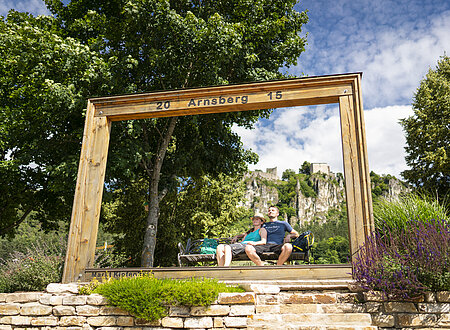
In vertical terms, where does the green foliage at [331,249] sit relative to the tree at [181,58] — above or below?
below

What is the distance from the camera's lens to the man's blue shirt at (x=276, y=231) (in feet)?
18.5

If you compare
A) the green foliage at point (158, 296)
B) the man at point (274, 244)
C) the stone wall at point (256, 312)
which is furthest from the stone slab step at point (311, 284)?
the man at point (274, 244)

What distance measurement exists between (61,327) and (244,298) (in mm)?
2257

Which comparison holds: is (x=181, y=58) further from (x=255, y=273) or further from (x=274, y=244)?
(x=255, y=273)

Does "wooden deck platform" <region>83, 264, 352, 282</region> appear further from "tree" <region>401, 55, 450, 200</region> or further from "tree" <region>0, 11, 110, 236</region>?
"tree" <region>401, 55, 450, 200</region>

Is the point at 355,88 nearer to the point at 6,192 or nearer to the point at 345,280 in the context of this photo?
the point at 345,280

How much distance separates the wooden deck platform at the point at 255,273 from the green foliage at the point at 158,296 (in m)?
0.63

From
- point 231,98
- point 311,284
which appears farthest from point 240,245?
point 231,98

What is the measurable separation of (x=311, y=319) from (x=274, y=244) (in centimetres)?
199

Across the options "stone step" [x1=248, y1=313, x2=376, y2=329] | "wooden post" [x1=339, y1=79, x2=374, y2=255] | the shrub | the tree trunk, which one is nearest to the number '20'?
"wooden post" [x1=339, y1=79, x2=374, y2=255]

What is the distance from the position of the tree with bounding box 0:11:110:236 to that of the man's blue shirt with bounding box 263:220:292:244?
5.30 m

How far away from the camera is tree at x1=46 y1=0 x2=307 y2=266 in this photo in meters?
9.18

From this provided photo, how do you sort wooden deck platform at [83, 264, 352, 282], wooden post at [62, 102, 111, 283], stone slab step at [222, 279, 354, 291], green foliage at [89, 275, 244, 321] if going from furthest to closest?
wooden post at [62, 102, 111, 283] → wooden deck platform at [83, 264, 352, 282] → stone slab step at [222, 279, 354, 291] → green foliage at [89, 275, 244, 321]

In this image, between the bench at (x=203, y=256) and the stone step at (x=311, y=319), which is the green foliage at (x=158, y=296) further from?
the bench at (x=203, y=256)
